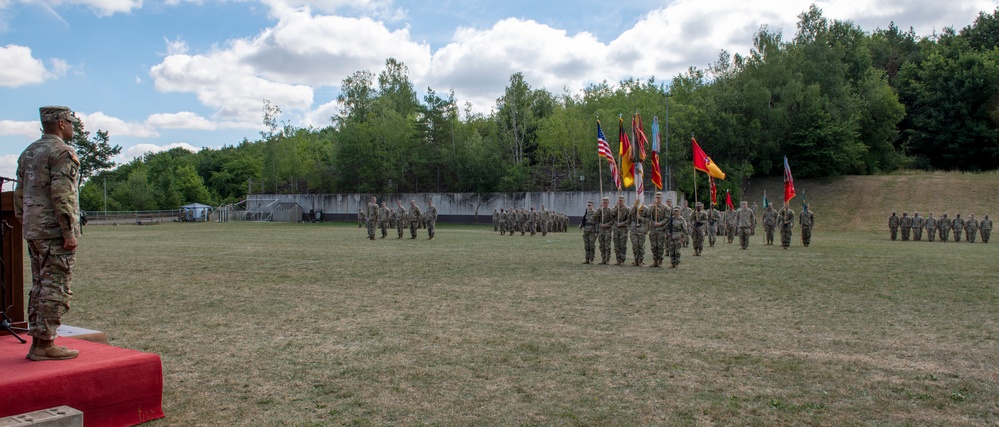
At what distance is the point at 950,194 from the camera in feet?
148

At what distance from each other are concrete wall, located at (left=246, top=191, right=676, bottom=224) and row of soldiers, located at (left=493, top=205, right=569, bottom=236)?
8349mm

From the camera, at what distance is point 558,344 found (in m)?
7.25

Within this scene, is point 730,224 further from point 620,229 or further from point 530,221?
point 620,229

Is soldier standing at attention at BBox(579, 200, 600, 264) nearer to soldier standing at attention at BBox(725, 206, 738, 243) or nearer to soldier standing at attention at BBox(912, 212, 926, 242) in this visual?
soldier standing at attention at BBox(725, 206, 738, 243)

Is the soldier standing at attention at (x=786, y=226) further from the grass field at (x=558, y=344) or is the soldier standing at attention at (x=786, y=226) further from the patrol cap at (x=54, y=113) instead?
the patrol cap at (x=54, y=113)

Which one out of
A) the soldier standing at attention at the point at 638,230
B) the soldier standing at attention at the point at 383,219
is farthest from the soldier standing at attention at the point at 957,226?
the soldier standing at attention at the point at 383,219

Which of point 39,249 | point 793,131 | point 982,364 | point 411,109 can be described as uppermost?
point 411,109

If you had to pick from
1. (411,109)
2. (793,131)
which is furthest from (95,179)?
(793,131)

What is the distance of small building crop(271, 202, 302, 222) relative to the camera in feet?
203

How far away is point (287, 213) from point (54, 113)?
59674 mm

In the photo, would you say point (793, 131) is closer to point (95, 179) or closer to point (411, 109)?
point (411, 109)

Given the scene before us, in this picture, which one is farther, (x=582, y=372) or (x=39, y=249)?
(x=582, y=372)

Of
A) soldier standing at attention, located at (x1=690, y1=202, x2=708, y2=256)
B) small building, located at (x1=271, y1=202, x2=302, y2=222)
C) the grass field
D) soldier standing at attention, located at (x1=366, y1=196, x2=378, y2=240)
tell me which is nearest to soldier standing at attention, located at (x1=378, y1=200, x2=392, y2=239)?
soldier standing at attention, located at (x1=366, y1=196, x2=378, y2=240)

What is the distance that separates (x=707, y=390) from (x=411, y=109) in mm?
70542
